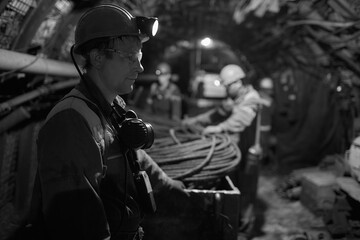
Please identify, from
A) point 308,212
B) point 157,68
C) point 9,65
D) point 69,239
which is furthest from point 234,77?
point 157,68

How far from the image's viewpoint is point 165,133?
4875 mm

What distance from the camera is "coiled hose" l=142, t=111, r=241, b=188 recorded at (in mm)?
3584

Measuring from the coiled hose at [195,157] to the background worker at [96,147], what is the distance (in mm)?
1304

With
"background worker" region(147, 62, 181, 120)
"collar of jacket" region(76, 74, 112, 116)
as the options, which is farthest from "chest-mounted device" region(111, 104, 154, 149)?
"background worker" region(147, 62, 181, 120)

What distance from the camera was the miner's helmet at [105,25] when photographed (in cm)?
197

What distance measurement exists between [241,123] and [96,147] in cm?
425

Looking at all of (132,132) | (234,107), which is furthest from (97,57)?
(234,107)

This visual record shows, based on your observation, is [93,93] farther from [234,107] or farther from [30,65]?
[234,107]

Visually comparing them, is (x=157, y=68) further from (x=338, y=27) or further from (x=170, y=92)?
(x=338, y=27)

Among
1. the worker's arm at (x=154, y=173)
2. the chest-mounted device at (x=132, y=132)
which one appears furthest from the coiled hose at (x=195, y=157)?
the chest-mounted device at (x=132, y=132)

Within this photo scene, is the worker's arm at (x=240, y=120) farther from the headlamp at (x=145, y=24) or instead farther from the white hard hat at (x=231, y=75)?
the headlamp at (x=145, y=24)

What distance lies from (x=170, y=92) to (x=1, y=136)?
912 centimetres

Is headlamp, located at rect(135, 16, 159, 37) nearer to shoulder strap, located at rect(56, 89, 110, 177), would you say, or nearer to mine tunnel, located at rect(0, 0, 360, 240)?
mine tunnel, located at rect(0, 0, 360, 240)

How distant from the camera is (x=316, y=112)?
821cm
